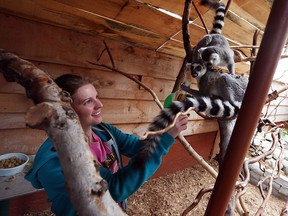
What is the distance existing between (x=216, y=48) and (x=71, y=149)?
1.33m

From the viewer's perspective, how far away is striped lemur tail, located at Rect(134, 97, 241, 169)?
0.79 m

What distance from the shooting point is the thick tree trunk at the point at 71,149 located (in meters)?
0.31

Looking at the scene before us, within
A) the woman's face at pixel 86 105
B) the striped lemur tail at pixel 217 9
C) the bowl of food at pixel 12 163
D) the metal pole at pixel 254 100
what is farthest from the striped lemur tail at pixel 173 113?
the bowl of food at pixel 12 163

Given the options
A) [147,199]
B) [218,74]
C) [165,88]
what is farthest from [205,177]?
[218,74]

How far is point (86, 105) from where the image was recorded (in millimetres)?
955

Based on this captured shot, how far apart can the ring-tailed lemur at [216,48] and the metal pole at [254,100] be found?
1038 millimetres

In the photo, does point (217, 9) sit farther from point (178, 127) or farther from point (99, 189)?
point (99, 189)

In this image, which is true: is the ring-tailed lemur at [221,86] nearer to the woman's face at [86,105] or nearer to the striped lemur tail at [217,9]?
the striped lemur tail at [217,9]

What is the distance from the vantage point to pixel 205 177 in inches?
115

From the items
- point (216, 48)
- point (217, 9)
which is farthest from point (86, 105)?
point (217, 9)

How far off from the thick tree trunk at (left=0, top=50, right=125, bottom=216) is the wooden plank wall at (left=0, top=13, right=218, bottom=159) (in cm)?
103

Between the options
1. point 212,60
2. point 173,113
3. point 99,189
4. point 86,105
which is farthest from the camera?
point 212,60

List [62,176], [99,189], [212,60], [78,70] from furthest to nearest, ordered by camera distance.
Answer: [78,70] < [212,60] < [62,176] < [99,189]

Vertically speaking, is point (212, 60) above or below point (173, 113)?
above
